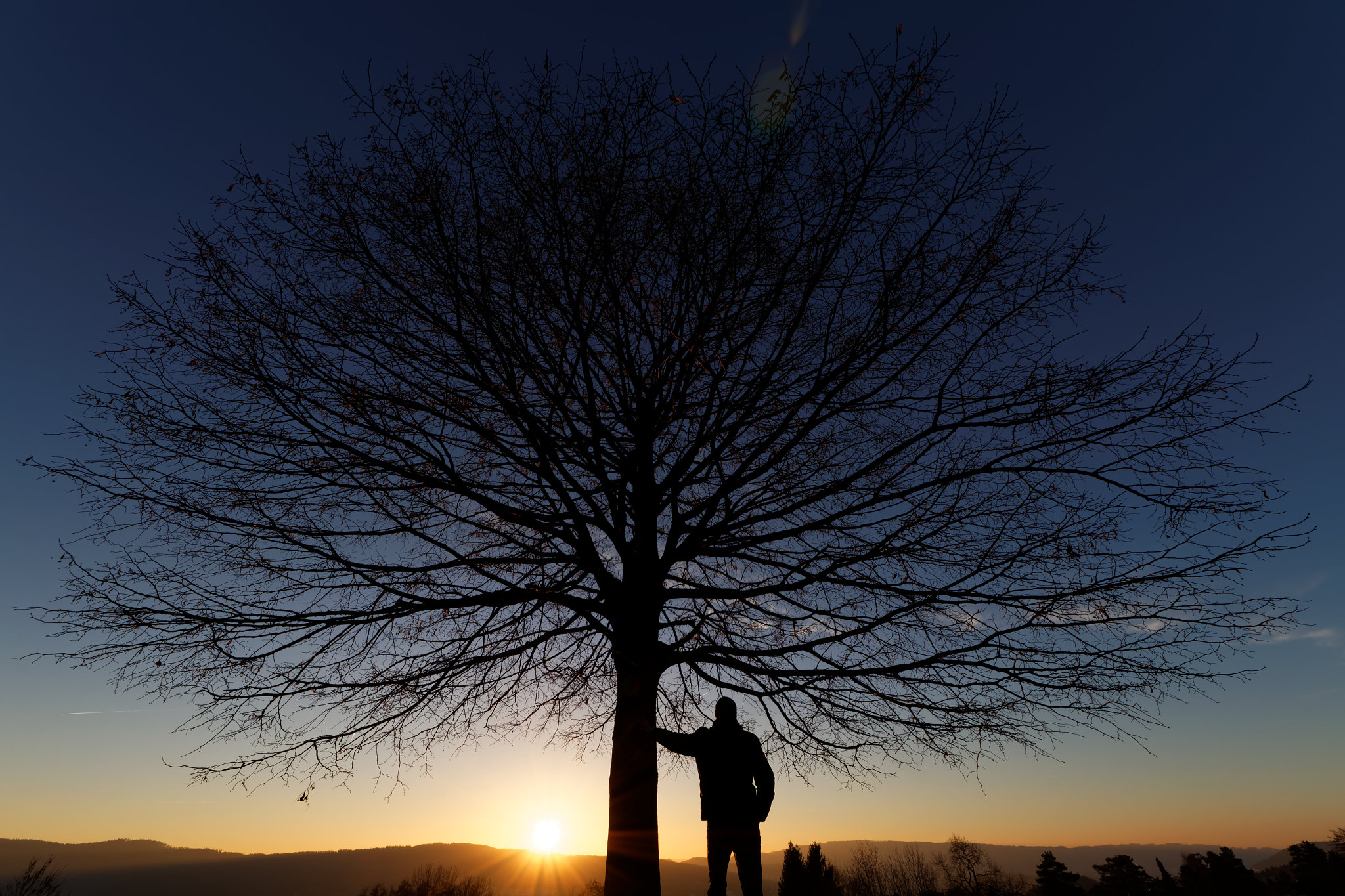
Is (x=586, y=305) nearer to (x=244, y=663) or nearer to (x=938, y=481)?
(x=938, y=481)

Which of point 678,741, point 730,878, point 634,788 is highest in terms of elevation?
point 678,741

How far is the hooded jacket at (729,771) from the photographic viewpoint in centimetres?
391

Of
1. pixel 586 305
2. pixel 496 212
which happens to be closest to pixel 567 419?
pixel 586 305

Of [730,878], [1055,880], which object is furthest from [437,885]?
[730,878]

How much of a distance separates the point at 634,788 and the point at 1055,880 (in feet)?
44.6

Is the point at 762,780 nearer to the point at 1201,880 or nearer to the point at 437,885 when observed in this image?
the point at 1201,880

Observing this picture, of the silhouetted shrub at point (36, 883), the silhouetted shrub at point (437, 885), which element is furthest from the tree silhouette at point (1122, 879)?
the silhouetted shrub at point (36, 883)

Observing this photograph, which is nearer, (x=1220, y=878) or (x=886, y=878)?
(x=1220, y=878)

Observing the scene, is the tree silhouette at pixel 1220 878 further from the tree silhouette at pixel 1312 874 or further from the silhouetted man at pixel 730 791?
the silhouetted man at pixel 730 791

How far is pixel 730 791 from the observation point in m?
3.95

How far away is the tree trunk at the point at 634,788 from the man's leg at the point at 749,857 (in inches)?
29.9

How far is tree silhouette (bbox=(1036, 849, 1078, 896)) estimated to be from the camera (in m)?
12.3

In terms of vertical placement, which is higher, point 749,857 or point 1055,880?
point 749,857

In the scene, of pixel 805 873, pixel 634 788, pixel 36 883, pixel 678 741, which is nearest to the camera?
pixel 678 741
